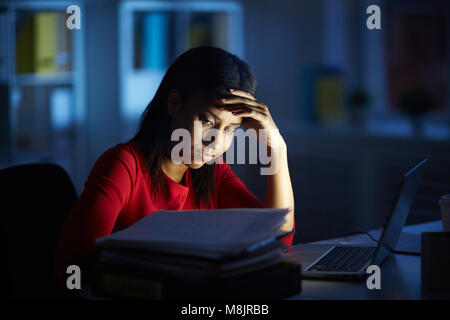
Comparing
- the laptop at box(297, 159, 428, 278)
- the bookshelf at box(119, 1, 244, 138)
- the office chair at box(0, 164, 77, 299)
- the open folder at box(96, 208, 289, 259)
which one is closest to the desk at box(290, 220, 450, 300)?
the laptop at box(297, 159, 428, 278)

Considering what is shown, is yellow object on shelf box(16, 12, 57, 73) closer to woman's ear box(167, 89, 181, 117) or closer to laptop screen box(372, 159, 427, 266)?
woman's ear box(167, 89, 181, 117)

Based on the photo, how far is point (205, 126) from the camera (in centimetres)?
141

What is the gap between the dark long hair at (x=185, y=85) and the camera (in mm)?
1436

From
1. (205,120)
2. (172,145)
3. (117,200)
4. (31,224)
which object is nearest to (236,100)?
(205,120)

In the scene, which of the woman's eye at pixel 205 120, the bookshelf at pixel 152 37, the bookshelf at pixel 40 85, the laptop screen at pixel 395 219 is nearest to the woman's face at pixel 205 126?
the woman's eye at pixel 205 120

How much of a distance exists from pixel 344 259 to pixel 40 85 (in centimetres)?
265

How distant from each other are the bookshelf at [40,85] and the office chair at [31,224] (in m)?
1.78

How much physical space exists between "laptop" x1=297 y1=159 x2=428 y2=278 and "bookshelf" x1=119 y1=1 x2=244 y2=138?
2.50m

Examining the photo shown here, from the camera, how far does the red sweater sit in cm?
122
